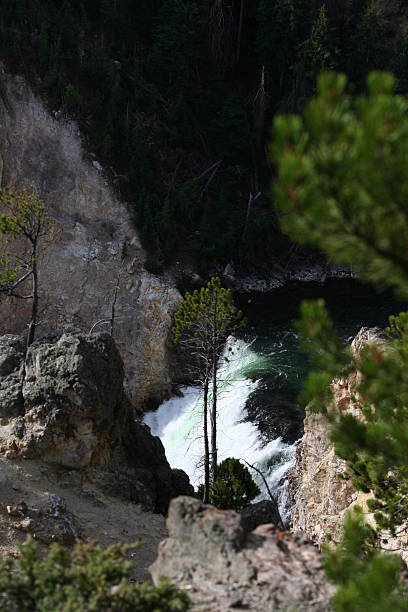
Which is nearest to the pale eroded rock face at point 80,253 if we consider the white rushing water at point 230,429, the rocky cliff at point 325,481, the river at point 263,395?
the white rushing water at point 230,429

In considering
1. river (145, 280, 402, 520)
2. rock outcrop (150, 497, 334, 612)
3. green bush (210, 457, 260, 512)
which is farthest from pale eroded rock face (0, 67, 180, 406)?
rock outcrop (150, 497, 334, 612)

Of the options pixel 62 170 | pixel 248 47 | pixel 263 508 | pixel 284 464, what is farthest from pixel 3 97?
pixel 263 508

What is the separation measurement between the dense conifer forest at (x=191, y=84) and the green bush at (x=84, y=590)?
1023 inches

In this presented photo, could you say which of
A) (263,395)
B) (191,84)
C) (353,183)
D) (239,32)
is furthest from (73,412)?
(239,32)

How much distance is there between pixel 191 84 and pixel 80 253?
14.2 metres

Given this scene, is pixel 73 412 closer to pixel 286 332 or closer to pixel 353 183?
pixel 353 183

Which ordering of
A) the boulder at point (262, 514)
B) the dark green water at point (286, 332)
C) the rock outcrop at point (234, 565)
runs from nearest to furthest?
the rock outcrop at point (234, 565), the boulder at point (262, 514), the dark green water at point (286, 332)

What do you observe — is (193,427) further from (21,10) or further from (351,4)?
(351,4)

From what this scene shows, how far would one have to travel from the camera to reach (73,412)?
52.6ft

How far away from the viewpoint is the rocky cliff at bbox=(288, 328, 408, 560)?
14484 mm

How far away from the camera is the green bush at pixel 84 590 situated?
22.2 feet

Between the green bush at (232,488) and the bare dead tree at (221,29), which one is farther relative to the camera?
the bare dead tree at (221,29)

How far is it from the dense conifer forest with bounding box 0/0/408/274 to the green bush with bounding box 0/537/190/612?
2597 cm

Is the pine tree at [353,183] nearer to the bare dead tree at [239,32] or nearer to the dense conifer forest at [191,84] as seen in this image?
the dense conifer forest at [191,84]
